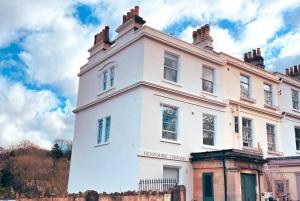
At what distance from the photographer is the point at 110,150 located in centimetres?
1939

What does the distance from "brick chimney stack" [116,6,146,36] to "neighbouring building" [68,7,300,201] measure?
6 centimetres

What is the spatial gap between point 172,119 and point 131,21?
6.66 meters

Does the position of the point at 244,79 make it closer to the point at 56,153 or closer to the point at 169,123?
the point at 169,123

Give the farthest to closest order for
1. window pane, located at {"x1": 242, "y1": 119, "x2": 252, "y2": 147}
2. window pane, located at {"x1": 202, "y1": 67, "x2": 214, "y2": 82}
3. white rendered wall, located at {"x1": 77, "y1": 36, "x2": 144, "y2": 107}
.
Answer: window pane, located at {"x1": 242, "y1": 119, "x2": 252, "y2": 147}
window pane, located at {"x1": 202, "y1": 67, "x2": 214, "y2": 82}
white rendered wall, located at {"x1": 77, "y1": 36, "x2": 144, "y2": 107}

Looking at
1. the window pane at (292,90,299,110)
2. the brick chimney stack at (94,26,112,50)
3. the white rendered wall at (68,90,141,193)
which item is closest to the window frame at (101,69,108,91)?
the white rendered wall at (68,90,141,193)

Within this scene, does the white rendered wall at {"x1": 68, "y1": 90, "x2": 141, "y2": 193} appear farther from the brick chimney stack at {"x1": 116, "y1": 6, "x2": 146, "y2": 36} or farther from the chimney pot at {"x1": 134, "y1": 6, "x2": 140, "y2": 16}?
the chimney pot at {"x1": 134, "y1": 6, "x2": 140, "y2": 16}

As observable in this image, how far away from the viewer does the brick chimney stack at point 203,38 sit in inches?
907

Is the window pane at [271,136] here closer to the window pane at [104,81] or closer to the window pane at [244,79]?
the window pane at [244,79]

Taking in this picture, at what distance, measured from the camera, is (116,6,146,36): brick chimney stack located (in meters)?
20.2

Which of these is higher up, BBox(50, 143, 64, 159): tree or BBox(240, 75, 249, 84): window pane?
BBox(240, 75, 249, 84): window pane

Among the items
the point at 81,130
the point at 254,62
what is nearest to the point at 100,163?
the point at 81,130

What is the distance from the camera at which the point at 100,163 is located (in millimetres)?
20062

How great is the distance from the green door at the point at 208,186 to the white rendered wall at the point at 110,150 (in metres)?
3.93

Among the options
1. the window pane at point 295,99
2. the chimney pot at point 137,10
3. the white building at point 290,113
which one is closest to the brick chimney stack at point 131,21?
the chimney pot at point 137,10
